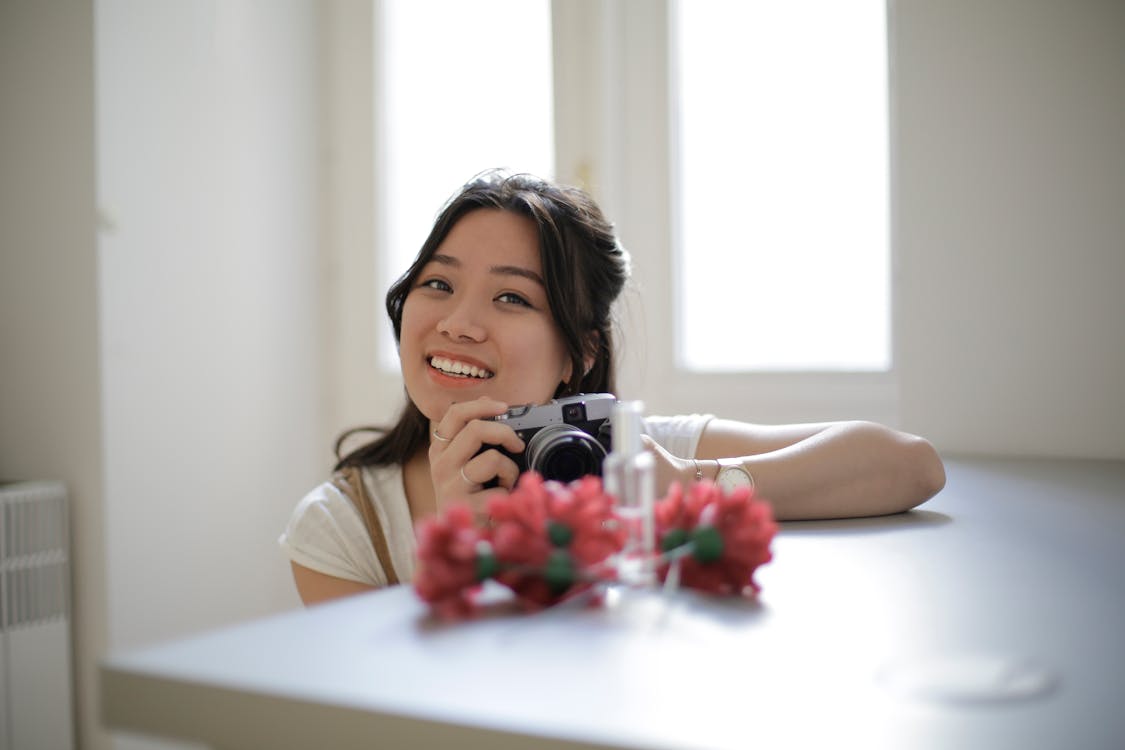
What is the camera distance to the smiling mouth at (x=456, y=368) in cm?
125

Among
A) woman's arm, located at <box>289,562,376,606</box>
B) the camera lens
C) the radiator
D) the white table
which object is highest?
the camera lens

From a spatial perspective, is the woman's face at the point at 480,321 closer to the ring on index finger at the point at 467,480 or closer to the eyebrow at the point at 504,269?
the eyebrow at the point at 504,269

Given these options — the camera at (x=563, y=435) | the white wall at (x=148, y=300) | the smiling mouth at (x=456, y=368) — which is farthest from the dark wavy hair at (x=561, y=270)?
the white wall at (x=148, y=300)

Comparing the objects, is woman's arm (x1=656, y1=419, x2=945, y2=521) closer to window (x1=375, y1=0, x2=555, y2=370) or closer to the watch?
the watch

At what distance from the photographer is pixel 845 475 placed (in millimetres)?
1036

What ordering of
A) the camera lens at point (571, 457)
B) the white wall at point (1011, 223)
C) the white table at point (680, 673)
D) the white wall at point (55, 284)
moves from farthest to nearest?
1. the white wall at point (55, 284)
2. the white wall at point (1011, 223)
3. the camera lens at point (571, 457)
4. the white table at point (680, 673)

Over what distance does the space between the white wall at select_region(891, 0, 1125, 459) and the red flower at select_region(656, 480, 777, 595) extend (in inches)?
40.3

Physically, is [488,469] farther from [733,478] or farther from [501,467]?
[733,478]

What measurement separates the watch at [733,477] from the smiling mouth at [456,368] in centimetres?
34

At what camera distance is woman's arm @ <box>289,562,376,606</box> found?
1.20 meters

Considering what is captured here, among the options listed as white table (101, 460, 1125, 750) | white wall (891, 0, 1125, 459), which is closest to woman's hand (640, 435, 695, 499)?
white table (101, 460, 1125, 750)

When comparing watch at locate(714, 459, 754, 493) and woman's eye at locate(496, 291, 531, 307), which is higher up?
woman's eye at locate(496, 291, 531, 307)

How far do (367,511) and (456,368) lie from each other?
0.20 metres

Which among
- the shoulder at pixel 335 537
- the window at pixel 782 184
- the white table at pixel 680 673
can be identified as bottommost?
the shoulder at pixel 335 537
